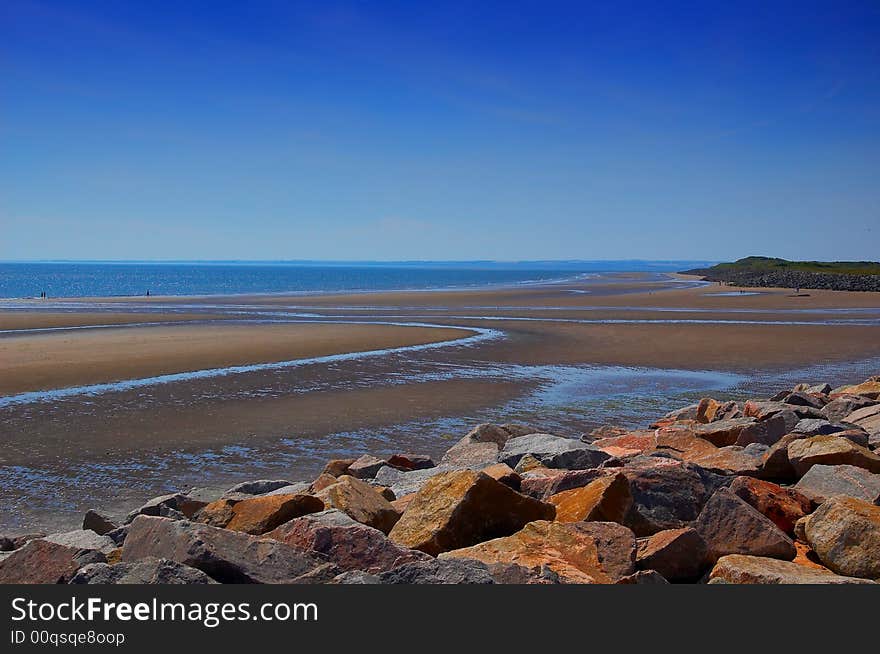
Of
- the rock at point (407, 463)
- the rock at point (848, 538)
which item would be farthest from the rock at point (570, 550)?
the rock at point (407, 463)

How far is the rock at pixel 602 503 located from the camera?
606 cm

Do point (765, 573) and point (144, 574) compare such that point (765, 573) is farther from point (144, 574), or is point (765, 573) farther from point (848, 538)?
point (144, 574)

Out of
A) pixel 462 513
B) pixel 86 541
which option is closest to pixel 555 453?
pixel 462 513

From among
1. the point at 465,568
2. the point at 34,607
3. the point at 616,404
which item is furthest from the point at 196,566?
the point at 616,404

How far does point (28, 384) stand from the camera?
1859 centimetres

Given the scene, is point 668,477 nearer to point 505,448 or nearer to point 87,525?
point 505,448

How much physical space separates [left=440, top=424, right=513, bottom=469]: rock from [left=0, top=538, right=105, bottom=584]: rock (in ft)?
15.7

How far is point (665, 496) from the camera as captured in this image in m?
6.48

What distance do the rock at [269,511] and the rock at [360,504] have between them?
153mm

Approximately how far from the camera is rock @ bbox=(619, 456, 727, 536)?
245 inches

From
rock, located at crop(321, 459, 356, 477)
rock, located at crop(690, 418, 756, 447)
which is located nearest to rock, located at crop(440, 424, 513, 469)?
rock, located at crop(321, 459, 356, 477)

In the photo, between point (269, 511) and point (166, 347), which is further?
point (166, 347)

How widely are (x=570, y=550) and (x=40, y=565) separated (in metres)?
3.64

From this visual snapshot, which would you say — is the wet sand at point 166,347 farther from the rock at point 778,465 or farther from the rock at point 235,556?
the rock at point 778,465
